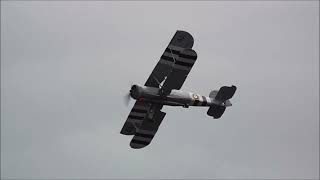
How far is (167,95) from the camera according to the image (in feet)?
183

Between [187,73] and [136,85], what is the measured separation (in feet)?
11.0

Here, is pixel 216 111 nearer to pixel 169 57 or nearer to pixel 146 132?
pixel 146 132

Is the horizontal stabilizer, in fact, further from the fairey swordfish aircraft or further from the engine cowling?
the engine cowling

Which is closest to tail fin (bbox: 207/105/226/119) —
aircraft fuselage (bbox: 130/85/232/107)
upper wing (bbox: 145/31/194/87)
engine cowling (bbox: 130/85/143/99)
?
aircraft fuselage (bbox: 130/85/232/107)

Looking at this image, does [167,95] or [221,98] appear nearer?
[167,95]

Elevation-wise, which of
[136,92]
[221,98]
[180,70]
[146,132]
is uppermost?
[221,98]

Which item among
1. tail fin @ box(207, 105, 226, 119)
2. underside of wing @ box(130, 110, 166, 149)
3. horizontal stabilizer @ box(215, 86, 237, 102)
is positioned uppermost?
horizontal stabilizer @ box(215, 86, 237, 102)

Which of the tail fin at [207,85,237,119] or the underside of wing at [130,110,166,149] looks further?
the tail fin at [207,85,237,119]

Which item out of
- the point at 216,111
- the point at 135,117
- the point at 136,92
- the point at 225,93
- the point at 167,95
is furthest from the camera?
the point at 216,111

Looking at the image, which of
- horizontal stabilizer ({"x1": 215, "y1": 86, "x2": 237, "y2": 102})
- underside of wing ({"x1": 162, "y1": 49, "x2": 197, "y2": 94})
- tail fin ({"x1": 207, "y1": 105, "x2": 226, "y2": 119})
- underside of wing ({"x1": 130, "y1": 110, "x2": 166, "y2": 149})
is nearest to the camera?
underside of wing ({"x1": 162, "y1": 49, "x2": 197, "y2": 94})

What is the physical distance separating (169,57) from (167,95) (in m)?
2.48

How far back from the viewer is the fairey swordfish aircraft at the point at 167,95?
54812 mm

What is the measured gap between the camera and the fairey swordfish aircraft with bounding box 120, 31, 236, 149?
54.8 m

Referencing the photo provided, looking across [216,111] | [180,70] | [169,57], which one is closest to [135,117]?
[169,57]
